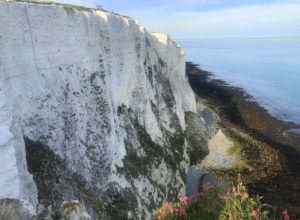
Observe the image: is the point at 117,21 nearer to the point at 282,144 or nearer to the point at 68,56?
the point at 68,56

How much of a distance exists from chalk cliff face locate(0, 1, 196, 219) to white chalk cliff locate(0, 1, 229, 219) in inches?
1.8

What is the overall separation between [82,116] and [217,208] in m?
12.0

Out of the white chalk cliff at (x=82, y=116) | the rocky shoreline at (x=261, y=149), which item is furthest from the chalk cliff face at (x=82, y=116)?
the rocky shoreline at (x=261, y=149)

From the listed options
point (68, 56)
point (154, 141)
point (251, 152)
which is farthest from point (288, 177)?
point (68, 56)

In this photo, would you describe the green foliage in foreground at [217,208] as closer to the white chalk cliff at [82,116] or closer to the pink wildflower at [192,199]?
the pink wildflower at [192,199]

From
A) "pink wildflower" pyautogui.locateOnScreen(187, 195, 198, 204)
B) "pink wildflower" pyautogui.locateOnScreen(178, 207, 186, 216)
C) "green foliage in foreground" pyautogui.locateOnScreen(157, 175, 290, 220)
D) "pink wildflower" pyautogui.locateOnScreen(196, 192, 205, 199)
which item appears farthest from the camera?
"pink wildflower" pyautogui.locateOnScreen(196, 192, 205, 199)

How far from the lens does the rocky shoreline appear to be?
3206 centimetres

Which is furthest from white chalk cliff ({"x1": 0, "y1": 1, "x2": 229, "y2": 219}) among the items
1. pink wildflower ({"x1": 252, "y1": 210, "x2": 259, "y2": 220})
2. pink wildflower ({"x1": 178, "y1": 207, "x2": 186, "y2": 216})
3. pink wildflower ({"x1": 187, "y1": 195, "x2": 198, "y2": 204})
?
pink wildflower ({"x1": 252, "y1": 210, "x2": 259, "y2": 220})

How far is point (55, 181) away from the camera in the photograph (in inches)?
666

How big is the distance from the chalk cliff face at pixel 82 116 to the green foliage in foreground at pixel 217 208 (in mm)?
5975

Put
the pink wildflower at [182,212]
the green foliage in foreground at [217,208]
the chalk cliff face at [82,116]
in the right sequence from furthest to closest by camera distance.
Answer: the chalk cliff face at [82,116], the pink wildflower at [182,212], the green foliage in foreground at [217,208]

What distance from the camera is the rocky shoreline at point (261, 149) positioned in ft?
105

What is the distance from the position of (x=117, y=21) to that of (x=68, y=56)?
730cm

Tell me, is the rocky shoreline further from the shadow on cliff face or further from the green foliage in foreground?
the green foliage in foreground
